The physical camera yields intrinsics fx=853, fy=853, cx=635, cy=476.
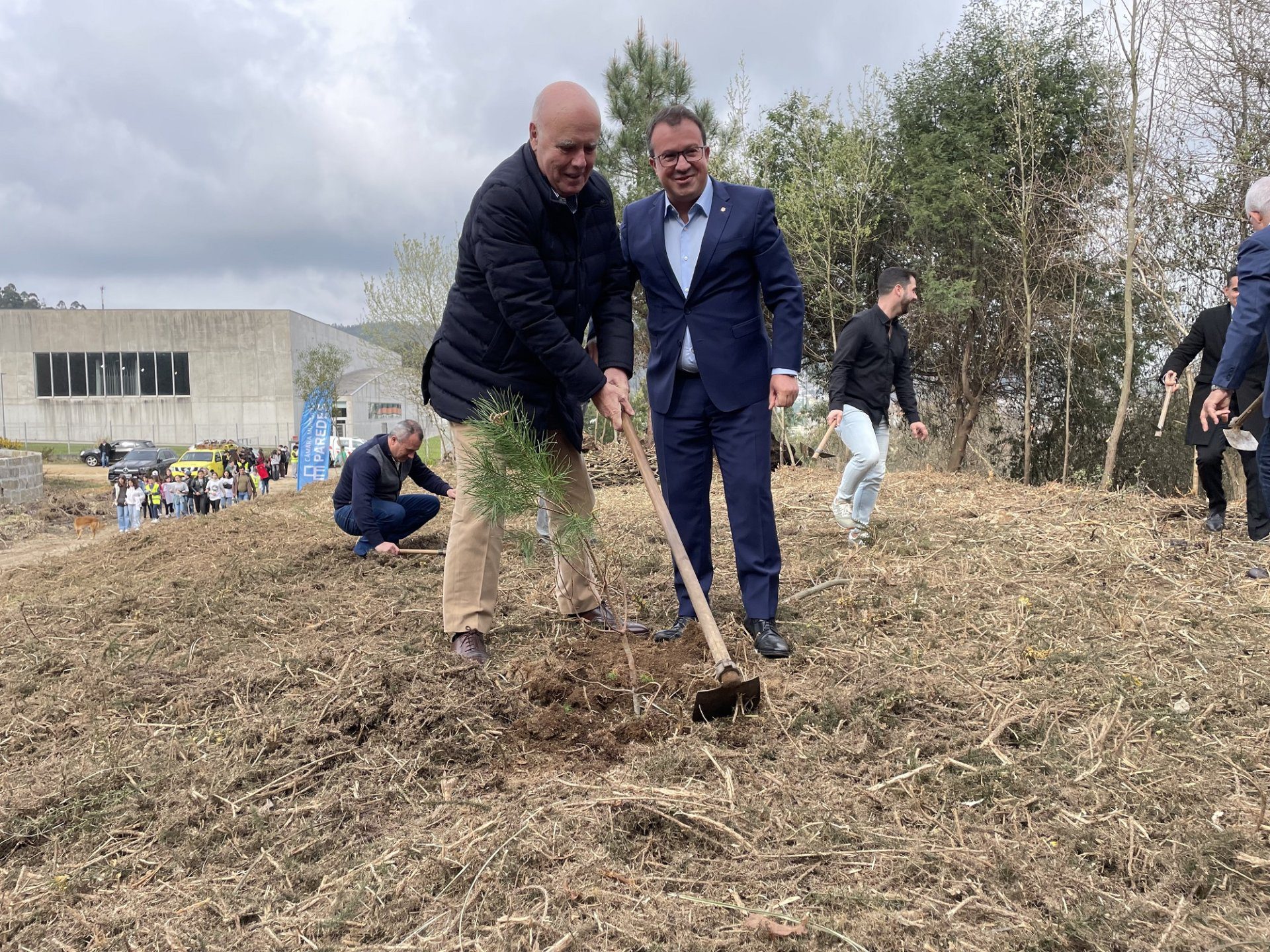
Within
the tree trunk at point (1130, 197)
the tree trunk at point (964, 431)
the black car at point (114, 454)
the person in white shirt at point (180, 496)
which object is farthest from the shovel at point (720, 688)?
the black car at point (114, 454)

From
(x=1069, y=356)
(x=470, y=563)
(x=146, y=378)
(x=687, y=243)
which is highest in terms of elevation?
(x=146, y=378)

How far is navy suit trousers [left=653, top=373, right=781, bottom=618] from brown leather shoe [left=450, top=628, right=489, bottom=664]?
2.73 feet

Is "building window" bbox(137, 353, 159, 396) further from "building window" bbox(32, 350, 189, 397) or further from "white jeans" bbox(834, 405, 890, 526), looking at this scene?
"white jeans" bbox(834, 405, 890, 526)

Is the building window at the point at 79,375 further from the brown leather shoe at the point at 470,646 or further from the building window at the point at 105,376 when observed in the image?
the brown leather shoe at the point at 470,646

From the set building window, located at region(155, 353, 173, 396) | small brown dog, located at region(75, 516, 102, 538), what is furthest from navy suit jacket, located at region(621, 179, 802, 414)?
building window, located at region(155, 353, 173, 396)

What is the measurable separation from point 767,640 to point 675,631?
1.23ft

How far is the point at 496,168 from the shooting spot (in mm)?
3145

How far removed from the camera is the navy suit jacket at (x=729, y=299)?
11.0ft

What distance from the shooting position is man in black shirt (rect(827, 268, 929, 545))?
17.7ft

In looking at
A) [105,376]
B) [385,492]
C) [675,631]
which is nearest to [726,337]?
[675,631]

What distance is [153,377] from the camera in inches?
2208

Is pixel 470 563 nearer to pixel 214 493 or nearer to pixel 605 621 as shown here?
pixel 605 621

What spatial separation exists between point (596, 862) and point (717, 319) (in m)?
2.13

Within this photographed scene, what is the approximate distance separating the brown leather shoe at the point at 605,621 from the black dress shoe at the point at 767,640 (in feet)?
1.45
